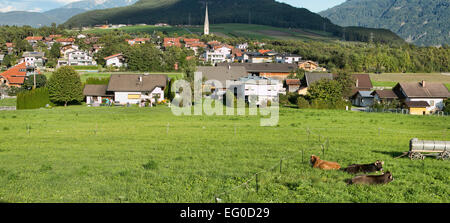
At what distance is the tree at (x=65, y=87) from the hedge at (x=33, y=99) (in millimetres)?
747

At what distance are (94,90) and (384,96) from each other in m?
41.0

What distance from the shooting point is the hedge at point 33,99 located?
4316 cm

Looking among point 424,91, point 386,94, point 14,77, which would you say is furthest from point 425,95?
point 14,77

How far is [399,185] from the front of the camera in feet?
35.3

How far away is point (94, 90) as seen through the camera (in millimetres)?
52719

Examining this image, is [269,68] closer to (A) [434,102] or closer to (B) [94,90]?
(A) [434,102]

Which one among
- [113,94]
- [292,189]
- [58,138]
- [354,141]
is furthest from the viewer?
[113,94]

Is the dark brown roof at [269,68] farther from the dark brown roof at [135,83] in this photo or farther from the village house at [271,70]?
the dark brown roof at [135,83]

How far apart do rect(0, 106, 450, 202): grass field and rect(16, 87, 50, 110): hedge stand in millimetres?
16795

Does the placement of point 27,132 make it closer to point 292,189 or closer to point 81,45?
point 292,189

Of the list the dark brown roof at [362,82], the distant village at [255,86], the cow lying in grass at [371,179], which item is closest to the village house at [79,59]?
the distant village at [255,86]
